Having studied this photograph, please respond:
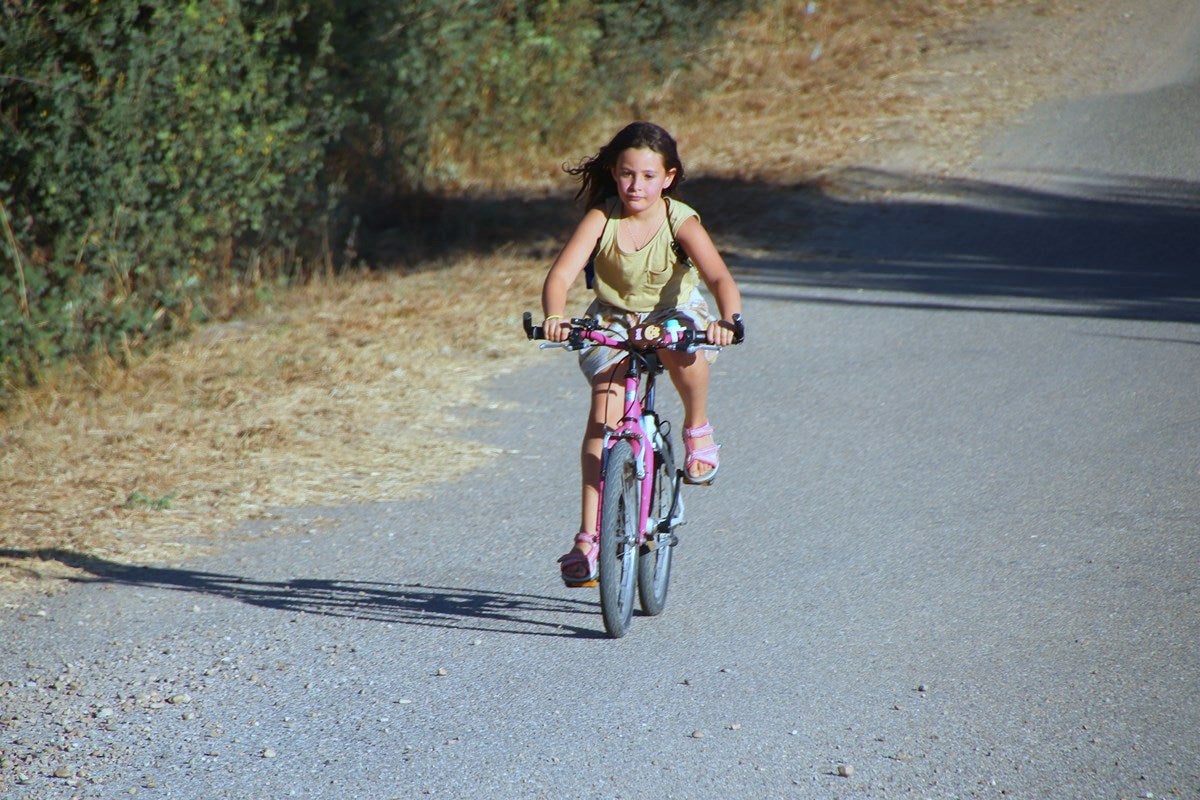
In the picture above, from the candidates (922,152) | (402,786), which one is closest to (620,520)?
(402,786)

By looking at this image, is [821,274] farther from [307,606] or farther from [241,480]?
[307,606]

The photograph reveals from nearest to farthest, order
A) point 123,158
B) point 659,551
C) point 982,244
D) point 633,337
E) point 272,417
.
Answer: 1. point 633,337
2. point 659,551
3. point 272,417
4. point 123,158
5. point 982,244

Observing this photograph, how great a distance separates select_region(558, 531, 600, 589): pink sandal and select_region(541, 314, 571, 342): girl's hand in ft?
2.27

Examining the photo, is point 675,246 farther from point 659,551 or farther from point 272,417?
point 272,417

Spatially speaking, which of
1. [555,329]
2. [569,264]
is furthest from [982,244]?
[555,329]

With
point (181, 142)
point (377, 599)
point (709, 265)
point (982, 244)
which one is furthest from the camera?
point (982, 244)

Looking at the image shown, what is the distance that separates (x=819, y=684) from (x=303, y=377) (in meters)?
4.88

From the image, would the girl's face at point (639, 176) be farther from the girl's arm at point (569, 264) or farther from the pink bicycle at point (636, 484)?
the pink bicycle at point (636, 484)

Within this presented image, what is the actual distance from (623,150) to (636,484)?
3.69 feet

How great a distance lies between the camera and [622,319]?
178 inches

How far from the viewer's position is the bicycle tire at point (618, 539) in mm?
4258

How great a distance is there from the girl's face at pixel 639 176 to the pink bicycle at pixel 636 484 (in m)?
0.44

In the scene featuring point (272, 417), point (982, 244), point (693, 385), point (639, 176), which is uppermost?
point (639, 176)

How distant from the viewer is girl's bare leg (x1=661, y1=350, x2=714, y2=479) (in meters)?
4.59
